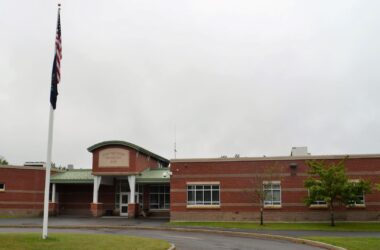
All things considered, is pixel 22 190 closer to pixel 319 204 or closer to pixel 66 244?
pixel 319 204

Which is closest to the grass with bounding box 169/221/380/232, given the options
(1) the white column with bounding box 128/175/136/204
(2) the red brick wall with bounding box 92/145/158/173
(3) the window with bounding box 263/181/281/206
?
(3) the window with bounding box 263/181/281/206

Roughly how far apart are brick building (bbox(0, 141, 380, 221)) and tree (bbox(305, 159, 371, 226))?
254 centimetres

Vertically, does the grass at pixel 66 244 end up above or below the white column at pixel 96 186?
below

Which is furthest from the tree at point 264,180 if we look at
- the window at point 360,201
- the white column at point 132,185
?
the white column at point 132,185

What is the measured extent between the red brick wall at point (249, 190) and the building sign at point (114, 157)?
5768 mm

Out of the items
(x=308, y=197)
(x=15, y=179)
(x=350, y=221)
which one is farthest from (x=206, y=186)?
(x=15, y=179)

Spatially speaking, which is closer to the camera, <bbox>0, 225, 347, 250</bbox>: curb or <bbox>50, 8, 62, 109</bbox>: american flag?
<bbox>50, 8, 62, 109</bbox>: american flag

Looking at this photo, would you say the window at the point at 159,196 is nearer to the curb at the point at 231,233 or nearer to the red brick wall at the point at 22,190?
the red brick wall at the point at 22,190

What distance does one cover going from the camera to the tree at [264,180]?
3434cm

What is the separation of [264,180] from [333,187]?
562 centimetres

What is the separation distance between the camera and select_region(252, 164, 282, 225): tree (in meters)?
34.3

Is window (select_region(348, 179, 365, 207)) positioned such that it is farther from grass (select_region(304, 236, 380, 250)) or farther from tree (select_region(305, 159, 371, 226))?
grass (select_region(304, 236, 380, 250))

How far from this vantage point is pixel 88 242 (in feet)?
56.2

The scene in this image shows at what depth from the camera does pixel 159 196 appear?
147 ft
